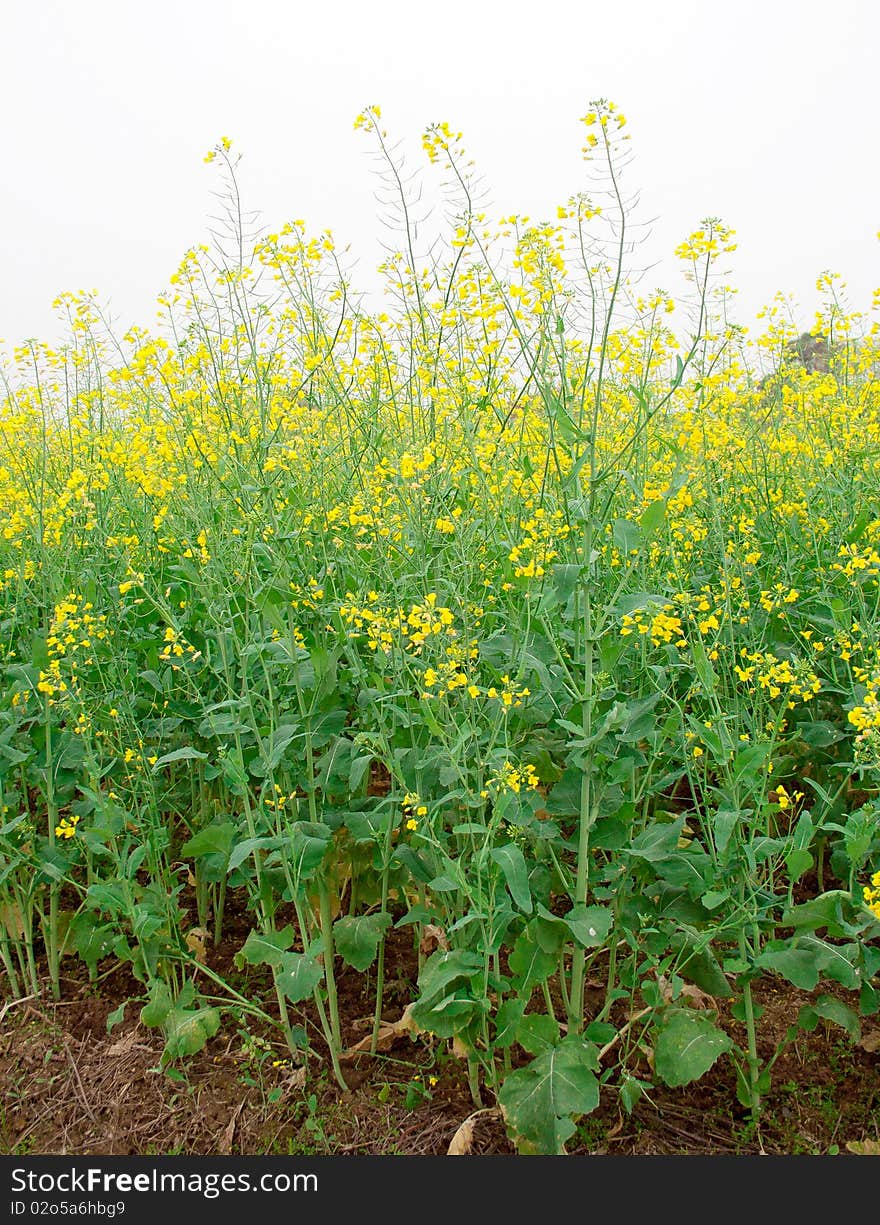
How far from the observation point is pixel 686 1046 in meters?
2.52

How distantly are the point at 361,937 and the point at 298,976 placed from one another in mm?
252

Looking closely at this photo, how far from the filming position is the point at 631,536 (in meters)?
2.53

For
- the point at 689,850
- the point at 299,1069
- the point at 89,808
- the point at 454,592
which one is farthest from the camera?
the point at 89,808

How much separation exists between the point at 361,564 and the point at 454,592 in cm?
69

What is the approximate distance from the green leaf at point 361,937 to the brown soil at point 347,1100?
0.39 m

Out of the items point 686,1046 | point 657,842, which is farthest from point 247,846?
point 686,1046

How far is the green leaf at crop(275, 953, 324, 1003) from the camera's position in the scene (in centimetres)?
271

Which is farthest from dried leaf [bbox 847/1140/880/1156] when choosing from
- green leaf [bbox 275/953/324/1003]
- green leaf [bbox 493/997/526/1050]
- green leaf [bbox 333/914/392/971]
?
green leaf [bbox 275/953/324/1003]

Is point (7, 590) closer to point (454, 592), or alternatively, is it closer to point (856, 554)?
point (454, 592)

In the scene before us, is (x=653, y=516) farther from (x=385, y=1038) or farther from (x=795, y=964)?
(x=385, y=1038)

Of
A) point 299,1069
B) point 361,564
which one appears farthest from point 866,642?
point 299,1069

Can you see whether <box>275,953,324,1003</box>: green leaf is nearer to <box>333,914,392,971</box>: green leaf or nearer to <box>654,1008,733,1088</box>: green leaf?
<box>333,914,392,971</box>: green leaf

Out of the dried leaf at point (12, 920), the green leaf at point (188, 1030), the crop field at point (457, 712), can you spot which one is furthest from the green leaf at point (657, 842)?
the dried leaf at point (12, 920)

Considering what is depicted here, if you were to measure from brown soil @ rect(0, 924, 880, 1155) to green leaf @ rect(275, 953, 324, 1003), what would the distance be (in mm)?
448
